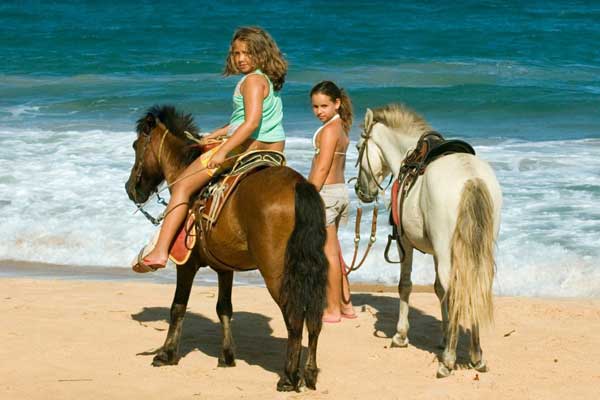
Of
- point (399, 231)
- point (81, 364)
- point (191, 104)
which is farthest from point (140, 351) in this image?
point (191, 104)

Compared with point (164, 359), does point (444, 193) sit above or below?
above

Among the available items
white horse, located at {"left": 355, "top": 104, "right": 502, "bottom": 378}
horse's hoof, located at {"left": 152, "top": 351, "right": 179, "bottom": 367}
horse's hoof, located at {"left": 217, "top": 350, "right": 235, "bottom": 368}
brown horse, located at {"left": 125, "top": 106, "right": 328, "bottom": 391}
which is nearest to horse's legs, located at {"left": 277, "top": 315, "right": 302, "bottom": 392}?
brown horse, located at {"left": 125, "top": 106, "right": 328, "bottom": 391}

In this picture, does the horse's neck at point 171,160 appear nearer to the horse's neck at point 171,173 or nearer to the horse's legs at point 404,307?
the horse's neck at point 171,173

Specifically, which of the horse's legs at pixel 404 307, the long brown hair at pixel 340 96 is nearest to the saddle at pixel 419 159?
the horse's legs at pixel 404 307

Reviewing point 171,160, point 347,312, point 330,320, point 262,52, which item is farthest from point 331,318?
point 262,52

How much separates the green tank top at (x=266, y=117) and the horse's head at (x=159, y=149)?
1.49ft

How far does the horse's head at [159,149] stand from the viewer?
6578mm

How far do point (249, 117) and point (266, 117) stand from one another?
24 cm

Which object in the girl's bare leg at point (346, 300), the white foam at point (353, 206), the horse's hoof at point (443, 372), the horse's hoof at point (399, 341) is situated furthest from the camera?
the white foam at point (353, 206)

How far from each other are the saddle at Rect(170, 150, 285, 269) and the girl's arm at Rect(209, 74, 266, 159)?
0.12 metres

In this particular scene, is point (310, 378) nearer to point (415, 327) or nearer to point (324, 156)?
point (324, 156)

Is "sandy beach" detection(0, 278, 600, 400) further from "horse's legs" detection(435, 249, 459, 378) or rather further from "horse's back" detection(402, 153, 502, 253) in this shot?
"horse's back" detection(402, 153, 502, 253)

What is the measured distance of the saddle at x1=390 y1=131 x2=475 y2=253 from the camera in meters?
6.59

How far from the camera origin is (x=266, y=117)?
20.5 ft
